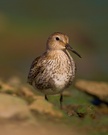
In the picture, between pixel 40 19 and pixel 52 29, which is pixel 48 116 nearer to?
pixel 52 29

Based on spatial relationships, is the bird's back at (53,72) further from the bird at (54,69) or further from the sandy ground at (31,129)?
the sandy ground at (31,129)

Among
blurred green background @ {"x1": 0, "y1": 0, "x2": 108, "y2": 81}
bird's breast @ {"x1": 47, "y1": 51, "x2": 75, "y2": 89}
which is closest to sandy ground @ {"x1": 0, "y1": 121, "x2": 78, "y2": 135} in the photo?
bird's breast @ {"x1": 47, "y1": 51, "x2": 75, "y2": 89}

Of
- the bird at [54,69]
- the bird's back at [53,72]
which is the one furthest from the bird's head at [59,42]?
the bird's back at [53,72]

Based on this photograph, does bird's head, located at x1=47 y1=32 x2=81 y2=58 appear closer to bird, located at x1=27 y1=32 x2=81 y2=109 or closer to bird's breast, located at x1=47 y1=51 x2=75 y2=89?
bird, located at x1=27 y1=32 x2=81 y2=109

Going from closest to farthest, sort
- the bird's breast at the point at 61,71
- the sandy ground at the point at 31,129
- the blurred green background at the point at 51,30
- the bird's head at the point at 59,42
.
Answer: the sandy ground at the point at 31,129 < the bird's breast at the point at 61,71 < the bird's head at the point at 59,42 < the blurred green background at the point at 51,30

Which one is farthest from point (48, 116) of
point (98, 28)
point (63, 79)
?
point (98, 28)

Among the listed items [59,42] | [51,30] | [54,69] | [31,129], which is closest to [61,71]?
[54,69]
